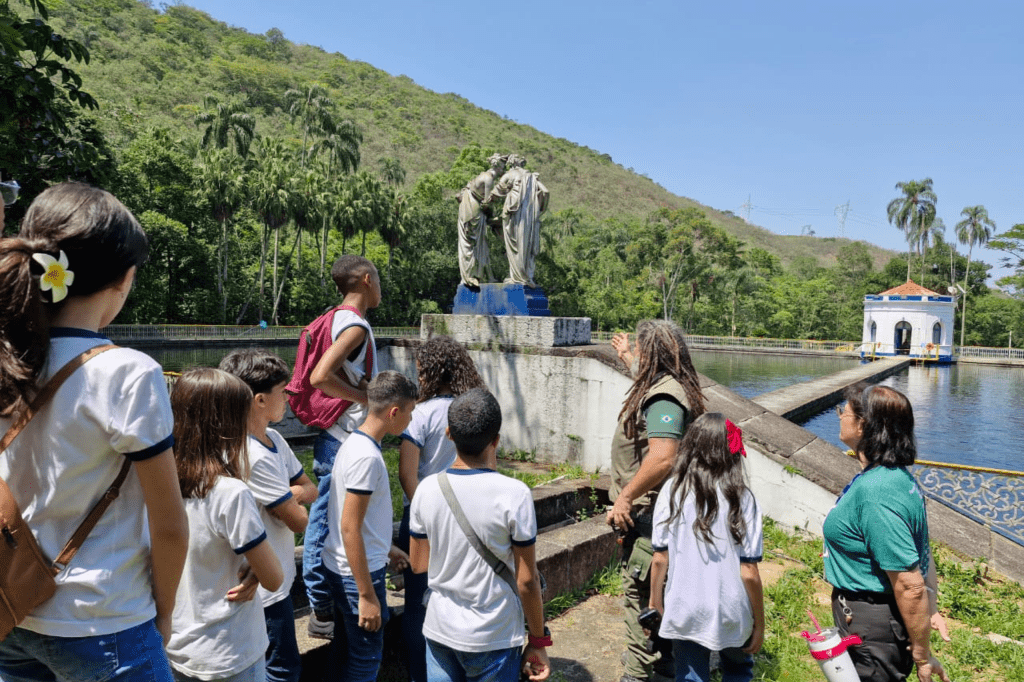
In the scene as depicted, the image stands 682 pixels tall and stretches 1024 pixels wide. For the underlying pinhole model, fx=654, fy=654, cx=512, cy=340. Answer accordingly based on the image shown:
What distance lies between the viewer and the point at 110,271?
149cm

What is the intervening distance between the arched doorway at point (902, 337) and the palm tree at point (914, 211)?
2275 centimetres

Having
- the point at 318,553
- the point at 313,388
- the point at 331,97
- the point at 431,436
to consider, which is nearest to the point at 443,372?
the point at 431,436

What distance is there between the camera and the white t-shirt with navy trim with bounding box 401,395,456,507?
3242 millimetres

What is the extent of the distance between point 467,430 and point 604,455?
16.7ft

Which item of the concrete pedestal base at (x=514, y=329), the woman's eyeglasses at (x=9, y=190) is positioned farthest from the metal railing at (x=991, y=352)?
the woman's eyeglasses at (x=9, y=190)

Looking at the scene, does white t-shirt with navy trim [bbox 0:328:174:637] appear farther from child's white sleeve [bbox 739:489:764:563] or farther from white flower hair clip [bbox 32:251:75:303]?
child's white sleeve [bbox 739:489:764:563]

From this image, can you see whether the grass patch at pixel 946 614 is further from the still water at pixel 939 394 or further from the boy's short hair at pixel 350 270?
the still water at pixel 939 394

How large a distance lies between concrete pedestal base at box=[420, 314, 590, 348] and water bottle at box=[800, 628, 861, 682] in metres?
5.46

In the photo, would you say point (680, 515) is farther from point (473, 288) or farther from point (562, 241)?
point (562, 241)

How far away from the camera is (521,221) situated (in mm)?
8180

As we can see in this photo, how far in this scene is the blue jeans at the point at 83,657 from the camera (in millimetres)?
1416

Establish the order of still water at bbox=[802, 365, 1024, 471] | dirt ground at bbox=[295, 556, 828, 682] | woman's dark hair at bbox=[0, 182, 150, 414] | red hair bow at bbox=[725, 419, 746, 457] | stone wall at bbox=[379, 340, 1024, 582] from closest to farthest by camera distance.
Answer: woman's dark hair at bbox=[0, 182, 150, 414] < red hair bow at bbox=[725, 419, 746, 457] < dirt ground at bbox=[295, 556, 828, 682] < stone wall at bbox=[379, 340, 1024, 582] < still water at bbox=[802, 365, 1024, 471]

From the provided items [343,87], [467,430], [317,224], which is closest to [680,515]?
[467,430]

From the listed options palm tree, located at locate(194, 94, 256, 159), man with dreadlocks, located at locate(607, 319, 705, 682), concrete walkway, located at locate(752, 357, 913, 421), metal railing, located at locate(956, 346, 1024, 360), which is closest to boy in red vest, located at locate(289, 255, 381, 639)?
man with dreadlocks, located at locate(607, 319, 705, 682)
